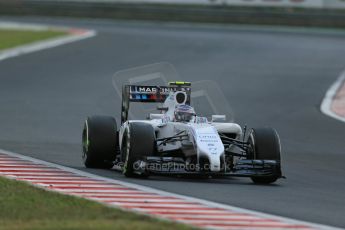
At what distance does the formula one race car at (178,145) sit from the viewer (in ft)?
43.2

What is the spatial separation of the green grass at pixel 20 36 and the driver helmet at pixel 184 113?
2314 cm

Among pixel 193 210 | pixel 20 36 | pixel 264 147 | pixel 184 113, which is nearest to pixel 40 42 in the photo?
pixel 20 36

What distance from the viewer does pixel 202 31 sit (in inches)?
1834

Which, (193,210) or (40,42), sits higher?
(40,42)

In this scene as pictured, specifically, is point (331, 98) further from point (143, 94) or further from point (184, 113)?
point (184, 113)

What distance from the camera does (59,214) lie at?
9.89 m

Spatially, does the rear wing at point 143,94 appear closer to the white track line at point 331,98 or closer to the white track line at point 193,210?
the white track line at point 193,210

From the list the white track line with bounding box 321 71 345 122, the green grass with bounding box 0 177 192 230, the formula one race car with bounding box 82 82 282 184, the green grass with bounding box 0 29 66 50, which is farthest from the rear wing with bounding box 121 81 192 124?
the green grass with bounding box 0 29 66 50

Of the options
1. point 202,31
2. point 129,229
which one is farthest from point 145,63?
point 129,229

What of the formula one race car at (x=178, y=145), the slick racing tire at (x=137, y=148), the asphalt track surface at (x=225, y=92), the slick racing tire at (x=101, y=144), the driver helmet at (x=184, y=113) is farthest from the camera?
the slick racing tire at (x=101, y=144)

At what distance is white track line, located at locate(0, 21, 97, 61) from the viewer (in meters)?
35.5

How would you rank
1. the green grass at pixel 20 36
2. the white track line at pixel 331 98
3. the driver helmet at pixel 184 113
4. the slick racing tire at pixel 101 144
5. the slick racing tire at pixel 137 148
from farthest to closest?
the green grass at pixel 20 36 → the white track line at pixel 331 98 → the slick racing tire at pixel 101 144 → the driver helmet at pixel 184 113 → the slick racing tire at pixel 137 148

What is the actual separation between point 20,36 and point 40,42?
8.74ft

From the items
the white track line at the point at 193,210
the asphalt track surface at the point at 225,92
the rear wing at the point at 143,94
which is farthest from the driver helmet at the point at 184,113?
the white track line at the point at 193,210
